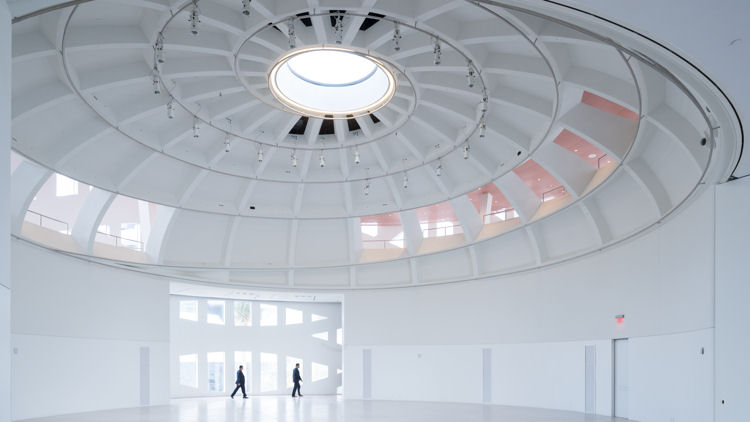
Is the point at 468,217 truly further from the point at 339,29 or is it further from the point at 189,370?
the point at 189,370

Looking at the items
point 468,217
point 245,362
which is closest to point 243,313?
point 245,362

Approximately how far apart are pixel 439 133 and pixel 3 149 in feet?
50.3

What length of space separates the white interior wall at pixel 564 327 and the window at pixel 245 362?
6595mm

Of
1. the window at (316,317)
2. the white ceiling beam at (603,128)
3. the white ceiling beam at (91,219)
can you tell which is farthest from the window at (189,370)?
the white ceiling beam at (603,128)

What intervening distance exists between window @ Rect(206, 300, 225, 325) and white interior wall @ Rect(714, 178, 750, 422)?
25036 millimetres

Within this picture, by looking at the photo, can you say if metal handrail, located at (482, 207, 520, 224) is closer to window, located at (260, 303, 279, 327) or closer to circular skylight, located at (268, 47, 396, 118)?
circular skylight, located at (268, 47, 396, 118)

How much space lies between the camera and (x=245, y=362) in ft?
105

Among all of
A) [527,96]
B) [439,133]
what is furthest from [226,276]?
[527,96]

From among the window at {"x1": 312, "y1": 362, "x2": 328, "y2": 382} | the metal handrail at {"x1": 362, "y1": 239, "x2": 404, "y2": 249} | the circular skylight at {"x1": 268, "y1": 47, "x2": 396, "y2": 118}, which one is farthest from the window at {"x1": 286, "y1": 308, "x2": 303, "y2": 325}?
the circular skylight at {"x1": 268, "y1": 47, "x2": 396, "y2": 118}

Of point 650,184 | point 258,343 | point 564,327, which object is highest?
point 650,184

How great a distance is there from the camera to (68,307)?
20859 mm

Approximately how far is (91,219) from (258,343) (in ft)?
43.0

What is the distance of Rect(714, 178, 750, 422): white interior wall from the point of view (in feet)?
35.7

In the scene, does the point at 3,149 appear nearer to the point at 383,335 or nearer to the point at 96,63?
the point at 96,63
